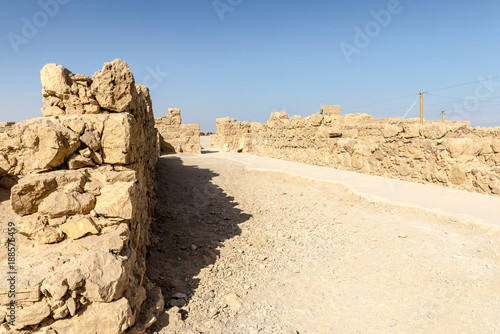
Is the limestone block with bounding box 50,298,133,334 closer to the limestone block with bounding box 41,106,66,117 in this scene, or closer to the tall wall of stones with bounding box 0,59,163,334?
the tall wall of stones with bounding box 0,59,163,334

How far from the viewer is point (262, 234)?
5.27 metres

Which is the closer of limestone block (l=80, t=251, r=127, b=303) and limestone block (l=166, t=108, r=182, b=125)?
limestone block (l=80, t=251, r=127, b=303)

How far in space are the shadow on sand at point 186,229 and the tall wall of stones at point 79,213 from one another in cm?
40

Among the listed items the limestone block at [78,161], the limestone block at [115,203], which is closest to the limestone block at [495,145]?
the limestone block at [115,203]

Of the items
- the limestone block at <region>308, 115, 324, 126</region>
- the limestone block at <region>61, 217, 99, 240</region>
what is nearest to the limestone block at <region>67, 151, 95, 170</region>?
the limestone block at <region>61, 217, 99, 240</region>

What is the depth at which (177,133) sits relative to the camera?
17.4 meters

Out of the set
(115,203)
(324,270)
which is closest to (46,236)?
(115,203)

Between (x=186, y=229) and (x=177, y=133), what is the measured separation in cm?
1276

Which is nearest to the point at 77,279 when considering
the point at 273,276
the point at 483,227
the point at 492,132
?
the point at 273,276

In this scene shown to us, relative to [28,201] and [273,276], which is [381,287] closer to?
[273,276]

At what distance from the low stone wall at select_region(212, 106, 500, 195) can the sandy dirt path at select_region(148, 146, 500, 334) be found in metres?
2.12

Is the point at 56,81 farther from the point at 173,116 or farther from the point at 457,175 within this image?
the point at 173,116

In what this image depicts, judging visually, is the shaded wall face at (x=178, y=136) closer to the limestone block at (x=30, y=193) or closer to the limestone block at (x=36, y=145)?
the limestone block at (x=36, y=145)

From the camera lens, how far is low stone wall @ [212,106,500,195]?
6570 mm
